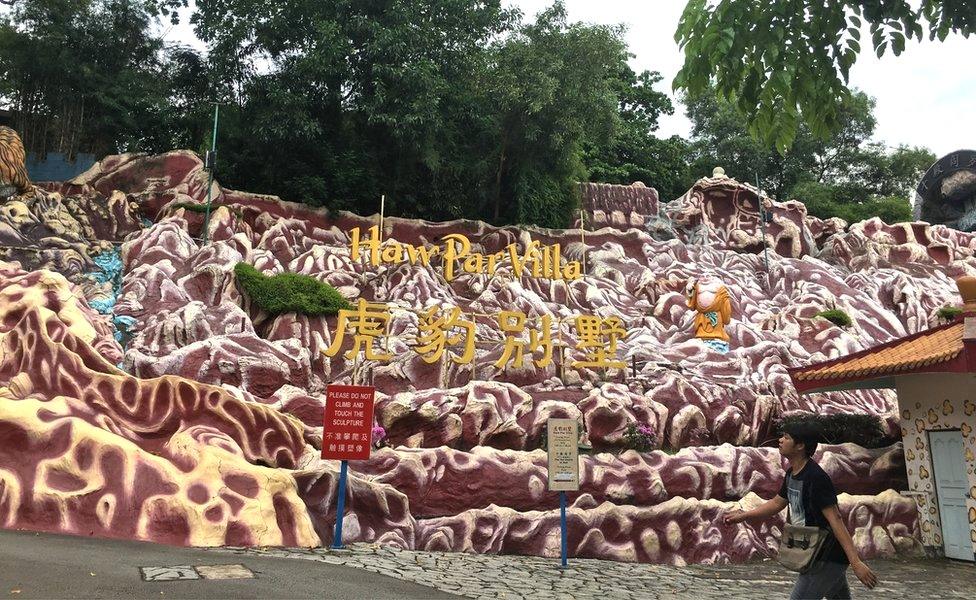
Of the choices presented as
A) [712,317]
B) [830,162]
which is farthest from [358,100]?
[830,162]

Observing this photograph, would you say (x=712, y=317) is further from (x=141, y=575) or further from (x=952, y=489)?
(x=141, y=575)

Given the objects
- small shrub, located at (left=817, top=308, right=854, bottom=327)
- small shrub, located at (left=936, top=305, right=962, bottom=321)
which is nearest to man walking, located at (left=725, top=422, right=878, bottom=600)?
small shrub, located at (left=817, top=308, right=854, bottom=327)

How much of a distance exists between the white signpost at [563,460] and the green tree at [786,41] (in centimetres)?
380

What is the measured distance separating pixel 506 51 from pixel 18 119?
1130 centimetres

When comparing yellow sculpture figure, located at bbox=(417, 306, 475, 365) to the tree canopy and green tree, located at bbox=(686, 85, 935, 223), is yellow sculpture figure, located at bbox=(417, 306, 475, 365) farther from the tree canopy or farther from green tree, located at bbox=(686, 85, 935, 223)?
green tree, located at bbox=(686, 85, 935, 223)

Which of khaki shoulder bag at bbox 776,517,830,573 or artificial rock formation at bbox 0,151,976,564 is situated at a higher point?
artificial rock formation at bbox 0,151,976,564

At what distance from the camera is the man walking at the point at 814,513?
3.23 m

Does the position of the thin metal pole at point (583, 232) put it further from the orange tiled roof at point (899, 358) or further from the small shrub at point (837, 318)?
the orange tiled roof at point (899, 358)

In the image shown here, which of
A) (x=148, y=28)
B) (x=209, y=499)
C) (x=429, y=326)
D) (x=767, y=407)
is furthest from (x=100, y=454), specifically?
(x=148, y=28)

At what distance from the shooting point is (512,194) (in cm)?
1795

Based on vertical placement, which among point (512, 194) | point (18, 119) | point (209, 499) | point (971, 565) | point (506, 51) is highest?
point (506, 51)

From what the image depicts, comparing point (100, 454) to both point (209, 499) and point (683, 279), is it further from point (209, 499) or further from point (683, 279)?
point (683, 279)

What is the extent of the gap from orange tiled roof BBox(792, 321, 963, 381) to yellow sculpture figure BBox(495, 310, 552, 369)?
347 centimetres

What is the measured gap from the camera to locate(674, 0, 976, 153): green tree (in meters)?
4.13
